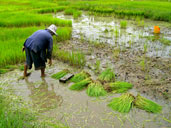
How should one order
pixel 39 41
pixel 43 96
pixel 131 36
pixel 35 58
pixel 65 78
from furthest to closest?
pixel 131 36, pixel 65 78, pixel 35 58, pixel 39 41, pixel 43 96

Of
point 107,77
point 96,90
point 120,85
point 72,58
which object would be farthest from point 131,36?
point 96,90

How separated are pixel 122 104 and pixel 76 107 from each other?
753 mm

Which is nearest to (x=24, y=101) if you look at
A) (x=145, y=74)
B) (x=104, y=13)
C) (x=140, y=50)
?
(x=145, y=74)

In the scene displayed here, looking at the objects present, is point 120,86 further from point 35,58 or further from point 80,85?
point 35,58

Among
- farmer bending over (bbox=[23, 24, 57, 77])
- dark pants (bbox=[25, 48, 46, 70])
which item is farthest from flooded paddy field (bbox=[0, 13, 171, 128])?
farmer bending over (bbox=[23, 24, 57, 77])

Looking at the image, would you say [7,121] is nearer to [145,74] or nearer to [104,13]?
[145,74]

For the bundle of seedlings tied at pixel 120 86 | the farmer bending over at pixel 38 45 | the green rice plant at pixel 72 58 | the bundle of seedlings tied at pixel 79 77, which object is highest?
the farmer bending over at pixel 38 45

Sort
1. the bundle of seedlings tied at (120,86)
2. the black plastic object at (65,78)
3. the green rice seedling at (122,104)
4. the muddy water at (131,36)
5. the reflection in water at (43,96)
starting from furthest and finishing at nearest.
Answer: the muddy water at (131,36)
the black plastic object at (65,78)
the bundle of seedlings tied at (120,86)
the reflection in water at (43,96)
the green rice seedling at (122,104)

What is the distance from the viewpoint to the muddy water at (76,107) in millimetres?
2344

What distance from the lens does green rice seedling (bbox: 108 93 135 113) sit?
8.42 ft

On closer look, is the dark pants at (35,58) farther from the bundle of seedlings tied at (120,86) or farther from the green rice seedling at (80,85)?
the bundle of seedlings tied at (120,86)

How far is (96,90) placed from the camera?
3.01 meters

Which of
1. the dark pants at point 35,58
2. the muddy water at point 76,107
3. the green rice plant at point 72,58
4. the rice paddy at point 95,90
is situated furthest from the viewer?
the green rice plant at point 72,58

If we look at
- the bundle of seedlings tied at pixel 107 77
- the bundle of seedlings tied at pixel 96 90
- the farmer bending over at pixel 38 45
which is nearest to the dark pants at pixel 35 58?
the farmer bending over at pixel 38 45
